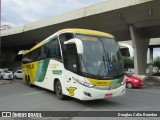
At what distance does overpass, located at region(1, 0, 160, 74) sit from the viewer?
89.8 feet

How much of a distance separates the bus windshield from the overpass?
1556cm

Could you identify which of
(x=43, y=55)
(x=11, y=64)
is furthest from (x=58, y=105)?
(x=11, y=64)

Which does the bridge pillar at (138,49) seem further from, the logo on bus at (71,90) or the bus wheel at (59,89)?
the logo on bus at (71,90)

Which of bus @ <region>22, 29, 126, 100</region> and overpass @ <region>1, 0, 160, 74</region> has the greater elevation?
overpass @ <region>1, 0, 160, 74</region>

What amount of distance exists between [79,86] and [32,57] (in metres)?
10.0

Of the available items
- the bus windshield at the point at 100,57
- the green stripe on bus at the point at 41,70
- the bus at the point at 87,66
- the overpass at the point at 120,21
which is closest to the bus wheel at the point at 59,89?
the bus at the point at 87,66

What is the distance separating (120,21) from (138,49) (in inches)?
202

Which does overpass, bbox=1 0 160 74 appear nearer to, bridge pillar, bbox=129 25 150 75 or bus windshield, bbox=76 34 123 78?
bridge pillar, bbox=129 25 150 75

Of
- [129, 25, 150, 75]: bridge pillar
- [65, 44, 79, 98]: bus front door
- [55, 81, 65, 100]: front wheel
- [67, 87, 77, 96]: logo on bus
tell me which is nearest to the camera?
[65, 44, 79, 98]: bus front door

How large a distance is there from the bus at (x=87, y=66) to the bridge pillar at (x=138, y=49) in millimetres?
21131

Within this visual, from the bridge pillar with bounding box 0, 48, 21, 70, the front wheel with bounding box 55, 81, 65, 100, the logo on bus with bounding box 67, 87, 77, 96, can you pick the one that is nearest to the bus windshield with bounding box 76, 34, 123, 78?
the logo on bus with bounding box 67, 87, 77, 96

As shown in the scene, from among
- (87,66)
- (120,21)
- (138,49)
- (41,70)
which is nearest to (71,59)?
(87,66)

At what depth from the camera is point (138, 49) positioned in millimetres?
34406

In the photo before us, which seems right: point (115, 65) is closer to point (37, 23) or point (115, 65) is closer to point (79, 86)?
point (79, 86)
